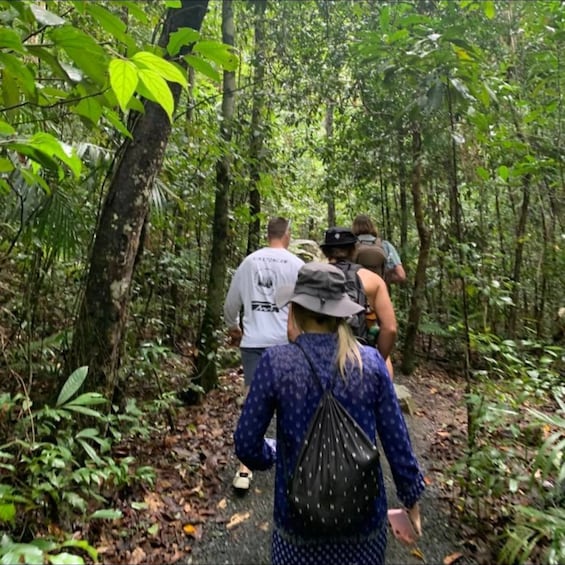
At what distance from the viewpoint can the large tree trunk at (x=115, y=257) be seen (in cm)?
358

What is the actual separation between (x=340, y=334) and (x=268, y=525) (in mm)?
2350

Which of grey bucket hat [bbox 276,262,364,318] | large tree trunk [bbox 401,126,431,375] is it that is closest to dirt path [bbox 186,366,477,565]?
grey bucket hat [bbox 276,262,364,318]

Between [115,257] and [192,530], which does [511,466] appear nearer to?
[192,530]

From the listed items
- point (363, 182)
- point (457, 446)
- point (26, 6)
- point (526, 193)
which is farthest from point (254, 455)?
point (363, 182)

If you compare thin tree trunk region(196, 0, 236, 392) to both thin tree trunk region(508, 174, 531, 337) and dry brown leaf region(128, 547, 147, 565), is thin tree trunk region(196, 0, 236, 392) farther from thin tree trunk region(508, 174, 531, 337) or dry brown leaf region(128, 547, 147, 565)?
thin tree trunk region(508, 174, 531, 337)

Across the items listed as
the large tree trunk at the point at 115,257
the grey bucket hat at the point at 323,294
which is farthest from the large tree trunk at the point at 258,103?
the grey bucket hat at the point at 323,294

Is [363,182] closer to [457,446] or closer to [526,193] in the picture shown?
[526,193]

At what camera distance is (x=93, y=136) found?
5.04 m

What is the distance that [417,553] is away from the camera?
320cm

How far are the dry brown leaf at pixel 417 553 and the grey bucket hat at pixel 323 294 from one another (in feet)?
7.22

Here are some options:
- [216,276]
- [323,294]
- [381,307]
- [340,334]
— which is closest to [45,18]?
[323,294]

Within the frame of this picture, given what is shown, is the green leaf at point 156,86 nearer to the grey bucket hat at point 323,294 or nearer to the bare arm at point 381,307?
the grey bucket hat at point 323,294

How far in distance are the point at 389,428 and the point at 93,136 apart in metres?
4.53

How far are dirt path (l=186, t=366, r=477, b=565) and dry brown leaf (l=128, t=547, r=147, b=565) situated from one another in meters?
0.29
